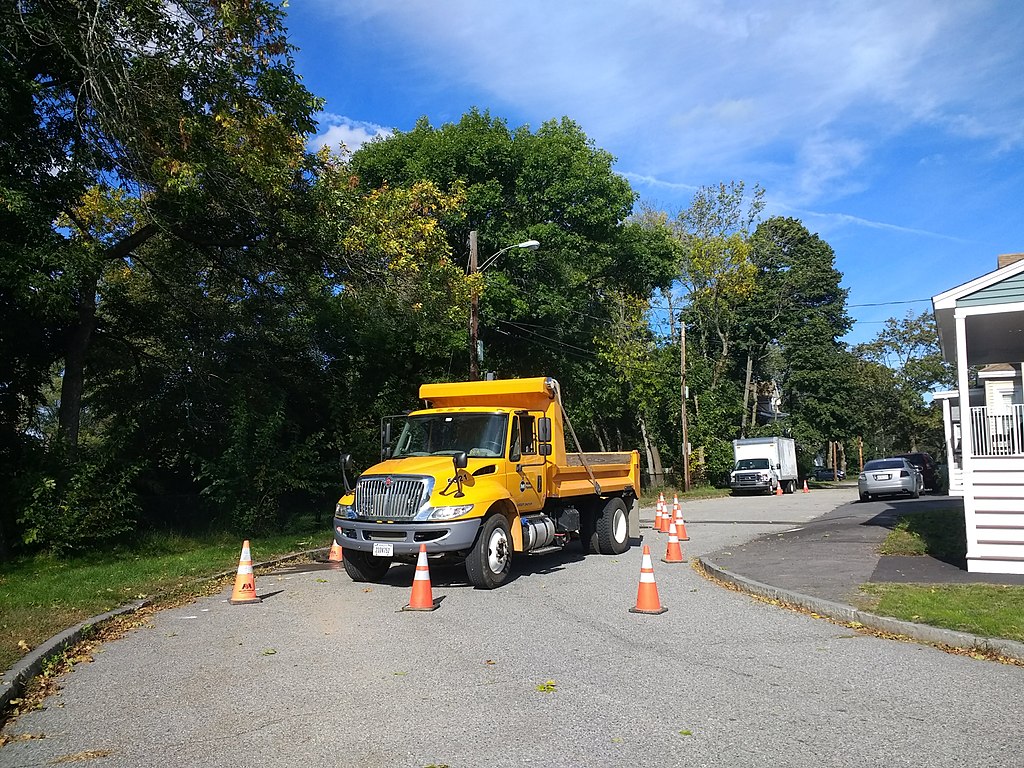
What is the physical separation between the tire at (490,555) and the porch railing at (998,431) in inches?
273

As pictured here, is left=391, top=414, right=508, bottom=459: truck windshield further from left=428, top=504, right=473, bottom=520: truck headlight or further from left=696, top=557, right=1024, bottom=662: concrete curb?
left=696, top=557, right=1024, bottom=662: concrete curb

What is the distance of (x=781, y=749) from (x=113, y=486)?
12.7 m

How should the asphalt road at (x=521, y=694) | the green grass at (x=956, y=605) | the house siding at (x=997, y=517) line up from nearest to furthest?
1. the asphalt road at (x=521, y=694)
2. the green grass at (x=956, y=605)
3. the house siding at (x=997, y=517)

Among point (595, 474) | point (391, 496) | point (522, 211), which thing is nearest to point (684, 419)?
point (522, 211)

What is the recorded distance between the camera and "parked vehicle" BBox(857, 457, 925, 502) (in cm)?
3162

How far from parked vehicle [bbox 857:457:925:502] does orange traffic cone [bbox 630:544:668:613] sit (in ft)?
81.9

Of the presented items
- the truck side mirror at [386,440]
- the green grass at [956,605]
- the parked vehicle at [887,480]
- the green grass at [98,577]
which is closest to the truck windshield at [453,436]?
the truck side mirror at [386,440]

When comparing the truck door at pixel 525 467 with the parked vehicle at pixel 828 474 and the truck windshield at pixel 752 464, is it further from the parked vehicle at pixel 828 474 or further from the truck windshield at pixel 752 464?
the parked vehicle at pixel 828 474

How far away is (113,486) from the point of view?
14.3 meters

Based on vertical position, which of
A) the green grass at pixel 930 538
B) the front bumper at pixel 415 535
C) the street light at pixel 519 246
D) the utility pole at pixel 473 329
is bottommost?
the green grass at pixel 930 538

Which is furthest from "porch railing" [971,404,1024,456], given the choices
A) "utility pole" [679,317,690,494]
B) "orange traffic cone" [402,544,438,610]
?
"utility pole" [679,317,690,494]

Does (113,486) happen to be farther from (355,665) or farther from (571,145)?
(571,145)

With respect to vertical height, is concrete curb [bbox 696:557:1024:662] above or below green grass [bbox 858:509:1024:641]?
below

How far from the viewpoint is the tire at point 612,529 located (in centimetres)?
1497
